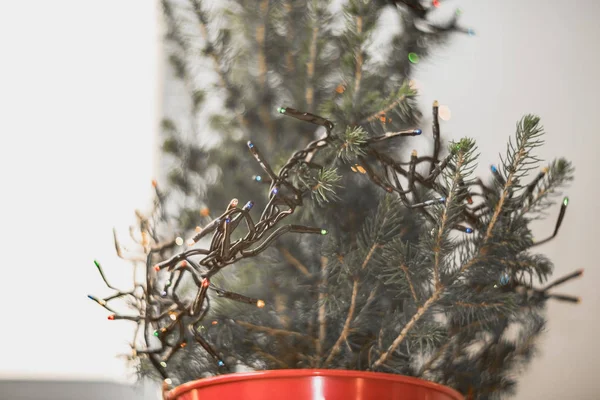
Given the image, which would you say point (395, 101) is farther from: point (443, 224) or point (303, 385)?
point (303, 385)

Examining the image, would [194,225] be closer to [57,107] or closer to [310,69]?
[310,69]

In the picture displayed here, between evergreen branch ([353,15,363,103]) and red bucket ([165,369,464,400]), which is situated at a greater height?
evergreen branch ([353,15,363,103])

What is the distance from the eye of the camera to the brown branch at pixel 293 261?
72 centimetres

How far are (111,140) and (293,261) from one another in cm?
46

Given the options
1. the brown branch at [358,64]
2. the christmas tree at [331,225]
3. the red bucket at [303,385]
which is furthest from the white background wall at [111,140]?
the red bucket at [303,385]

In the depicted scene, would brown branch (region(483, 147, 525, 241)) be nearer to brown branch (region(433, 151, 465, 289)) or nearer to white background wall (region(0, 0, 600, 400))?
brown branch (region(433, 151, 465, 289))

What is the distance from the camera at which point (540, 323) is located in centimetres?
79

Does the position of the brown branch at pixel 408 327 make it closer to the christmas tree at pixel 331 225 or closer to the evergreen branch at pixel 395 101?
the christmas tree at pixel 331 225

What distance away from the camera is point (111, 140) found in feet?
3.52

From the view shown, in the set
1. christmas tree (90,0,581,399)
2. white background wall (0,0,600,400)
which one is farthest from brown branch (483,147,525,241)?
white background wall (0,0,600,400)

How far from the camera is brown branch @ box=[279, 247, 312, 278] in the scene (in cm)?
72

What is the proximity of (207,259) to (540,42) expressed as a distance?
0.79m

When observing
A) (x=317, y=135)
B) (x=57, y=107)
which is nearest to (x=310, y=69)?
(x=317, y=135)

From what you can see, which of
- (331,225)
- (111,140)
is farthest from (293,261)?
(111,140)
